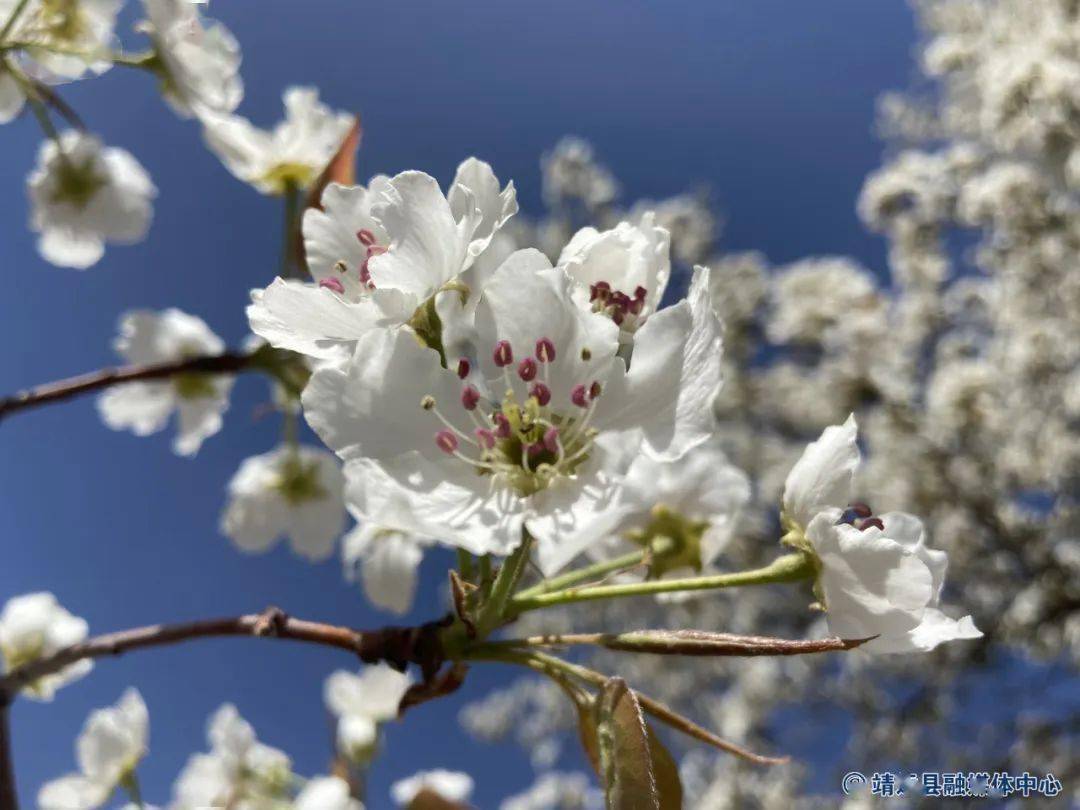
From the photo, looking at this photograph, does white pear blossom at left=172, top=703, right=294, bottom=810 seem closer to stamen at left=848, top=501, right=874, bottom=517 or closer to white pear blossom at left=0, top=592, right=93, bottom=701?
white pear blossom at left=0, top=592, right=93, bottom=701

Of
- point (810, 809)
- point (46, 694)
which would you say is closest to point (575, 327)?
point (46, 694)

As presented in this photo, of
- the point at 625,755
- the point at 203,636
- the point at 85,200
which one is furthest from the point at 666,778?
the point at 85,200

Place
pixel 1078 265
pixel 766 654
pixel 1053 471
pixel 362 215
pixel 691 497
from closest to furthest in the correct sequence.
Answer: pixel 766 654, pixel 362 215, pixel 691 497, pixel 1078 265, pixel 1053 471

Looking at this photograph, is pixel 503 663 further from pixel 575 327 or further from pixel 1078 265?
pixel 1078 265

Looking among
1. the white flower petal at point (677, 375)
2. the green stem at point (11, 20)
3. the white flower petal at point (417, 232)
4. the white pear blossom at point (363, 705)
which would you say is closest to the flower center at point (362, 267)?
the white flower petal at point (417, 232)

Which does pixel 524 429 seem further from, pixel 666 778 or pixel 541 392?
pixel 666 778
